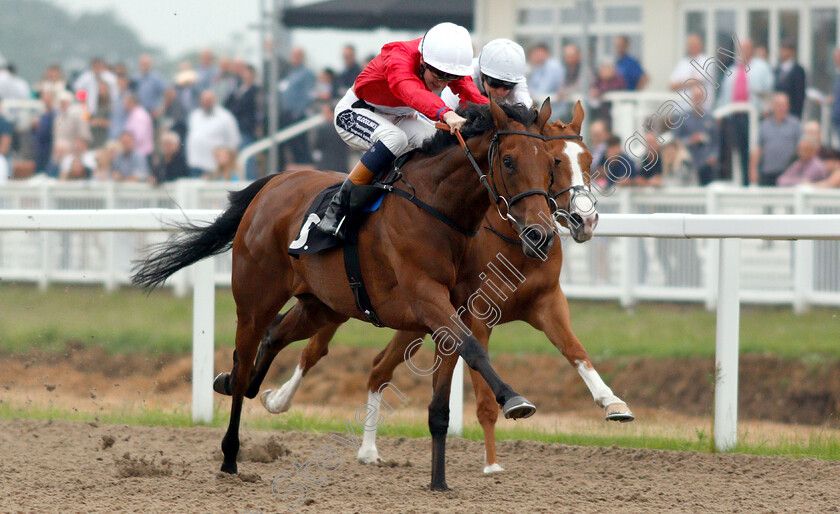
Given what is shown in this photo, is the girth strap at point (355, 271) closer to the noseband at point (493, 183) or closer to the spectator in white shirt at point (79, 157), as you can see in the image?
the noseband at point (493, 183)

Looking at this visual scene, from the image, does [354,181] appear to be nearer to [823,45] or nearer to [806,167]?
[806,167]

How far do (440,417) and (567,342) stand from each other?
0.68 meters

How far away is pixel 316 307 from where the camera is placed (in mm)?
5430

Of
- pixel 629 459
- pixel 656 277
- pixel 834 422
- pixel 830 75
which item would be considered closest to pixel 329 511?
pixel 629 459

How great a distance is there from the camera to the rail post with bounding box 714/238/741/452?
17.8ft

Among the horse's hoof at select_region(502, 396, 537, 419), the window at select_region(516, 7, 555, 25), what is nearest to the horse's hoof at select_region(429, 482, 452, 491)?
the horse's hoof at select_region(502, 396, 537, 419)

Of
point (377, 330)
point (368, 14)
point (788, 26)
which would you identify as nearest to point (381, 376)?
point (377, 330)

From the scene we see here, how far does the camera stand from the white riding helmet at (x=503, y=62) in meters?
5.14

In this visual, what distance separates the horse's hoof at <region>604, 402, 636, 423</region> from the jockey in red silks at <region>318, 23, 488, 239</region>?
134cm

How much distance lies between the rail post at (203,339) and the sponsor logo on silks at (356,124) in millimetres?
1327

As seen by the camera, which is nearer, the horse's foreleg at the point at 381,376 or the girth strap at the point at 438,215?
the girth strap at the point at 438,215

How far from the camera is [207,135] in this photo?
40.8 ft

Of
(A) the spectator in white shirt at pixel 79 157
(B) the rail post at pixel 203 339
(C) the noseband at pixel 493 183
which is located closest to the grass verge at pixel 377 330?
(B) the rail post at pixel 203 339

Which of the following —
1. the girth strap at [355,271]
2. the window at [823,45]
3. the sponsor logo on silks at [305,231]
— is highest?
the window at [823,45]
